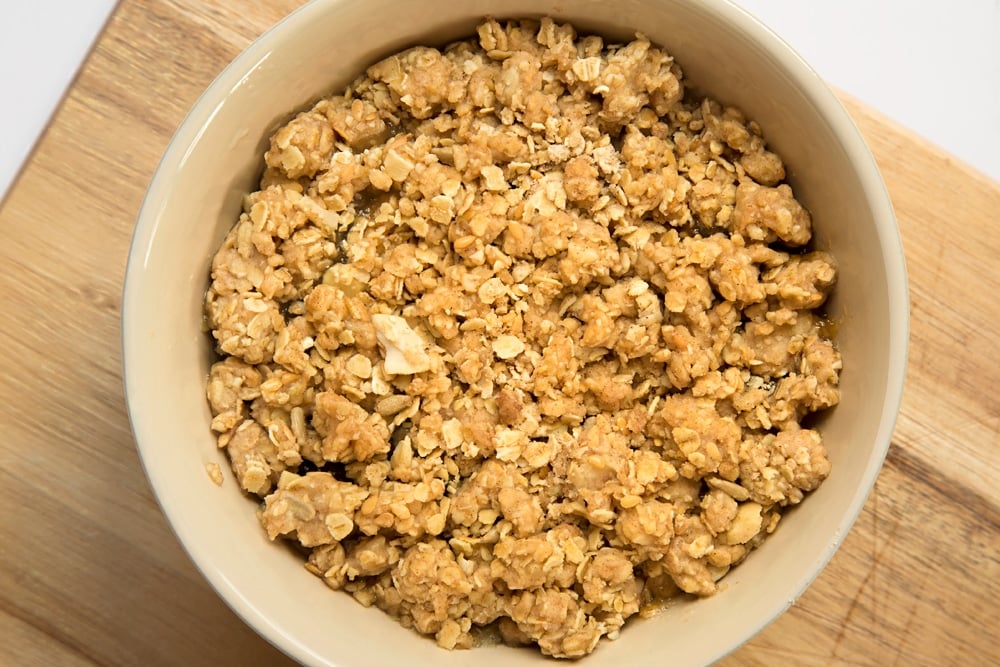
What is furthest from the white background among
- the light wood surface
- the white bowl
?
the white bowl

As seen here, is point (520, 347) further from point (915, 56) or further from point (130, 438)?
point (915, 56)

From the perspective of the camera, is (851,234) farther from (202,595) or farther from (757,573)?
(202,595)

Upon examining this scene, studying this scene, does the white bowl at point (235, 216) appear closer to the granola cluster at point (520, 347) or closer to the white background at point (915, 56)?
the granola cluster at point (520, 347)

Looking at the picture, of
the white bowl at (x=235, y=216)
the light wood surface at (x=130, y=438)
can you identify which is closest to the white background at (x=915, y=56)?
the light wood surface at (x=130, y=438)

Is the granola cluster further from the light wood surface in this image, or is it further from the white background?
the white background

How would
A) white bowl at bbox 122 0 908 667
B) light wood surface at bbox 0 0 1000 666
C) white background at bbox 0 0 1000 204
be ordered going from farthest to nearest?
white background at bbox 0 0 1000 204 → light wood surface at bbox 0 0 1000 666 → white bowl at bbox 122 0 908 667

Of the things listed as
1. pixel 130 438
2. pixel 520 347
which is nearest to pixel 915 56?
pixel 520 347
